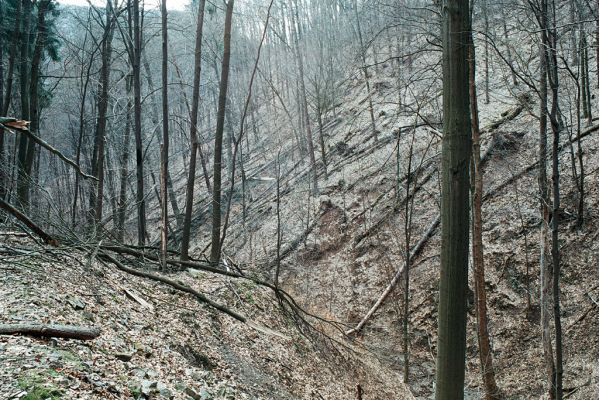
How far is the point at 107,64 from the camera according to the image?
13.8 meters

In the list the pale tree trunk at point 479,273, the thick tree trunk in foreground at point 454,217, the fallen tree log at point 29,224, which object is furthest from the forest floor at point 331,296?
the thick tree trunk in foreground at point 454,217

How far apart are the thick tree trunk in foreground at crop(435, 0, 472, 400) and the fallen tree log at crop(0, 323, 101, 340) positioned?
10.4ft

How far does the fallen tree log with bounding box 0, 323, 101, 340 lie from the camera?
3.89 meters

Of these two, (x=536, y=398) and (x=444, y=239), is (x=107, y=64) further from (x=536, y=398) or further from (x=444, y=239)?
(x=536, y=398)

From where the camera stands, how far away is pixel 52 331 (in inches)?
162

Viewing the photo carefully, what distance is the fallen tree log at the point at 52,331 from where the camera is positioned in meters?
3.89

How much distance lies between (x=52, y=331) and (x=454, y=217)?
360 centimetres

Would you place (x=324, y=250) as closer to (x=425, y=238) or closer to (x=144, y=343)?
(x=425, y=238)

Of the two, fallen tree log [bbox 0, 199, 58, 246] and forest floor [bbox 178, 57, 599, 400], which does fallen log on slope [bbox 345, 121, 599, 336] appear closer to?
forest floor [bbox 178, 57, 599, 400]

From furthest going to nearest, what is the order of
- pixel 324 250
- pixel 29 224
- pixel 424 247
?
pixel 324 250 < pixel 424 247 < pixel 29 224

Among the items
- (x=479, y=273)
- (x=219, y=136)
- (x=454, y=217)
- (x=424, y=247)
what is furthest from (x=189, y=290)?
(x=424, y=247)

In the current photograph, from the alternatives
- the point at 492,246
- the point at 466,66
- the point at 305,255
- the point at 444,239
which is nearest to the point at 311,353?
the point at 444,239

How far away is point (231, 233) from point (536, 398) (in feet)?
45.6

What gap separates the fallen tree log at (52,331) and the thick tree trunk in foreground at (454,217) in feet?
10.4
